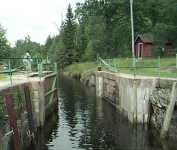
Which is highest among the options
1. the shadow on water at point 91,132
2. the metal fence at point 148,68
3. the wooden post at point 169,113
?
the metal fence at point 148,68

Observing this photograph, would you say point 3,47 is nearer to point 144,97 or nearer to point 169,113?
point 144,97

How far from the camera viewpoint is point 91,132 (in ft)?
73.9

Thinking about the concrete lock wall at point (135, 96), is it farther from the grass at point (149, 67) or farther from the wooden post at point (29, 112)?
the wooden post at point (29, 112)

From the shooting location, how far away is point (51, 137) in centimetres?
2167

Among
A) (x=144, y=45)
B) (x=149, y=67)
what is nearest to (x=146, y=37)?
(x=144, y=45)

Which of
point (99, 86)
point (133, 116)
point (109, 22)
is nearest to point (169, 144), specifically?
point (133, 116)

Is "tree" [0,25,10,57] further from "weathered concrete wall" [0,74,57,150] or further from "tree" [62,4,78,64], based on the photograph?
"weathered concrete wall" [0,74,57,150]

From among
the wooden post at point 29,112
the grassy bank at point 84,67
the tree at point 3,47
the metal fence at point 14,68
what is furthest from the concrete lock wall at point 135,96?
the grassy bank at point 84,67

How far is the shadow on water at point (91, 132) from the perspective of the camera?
1948 centimetres

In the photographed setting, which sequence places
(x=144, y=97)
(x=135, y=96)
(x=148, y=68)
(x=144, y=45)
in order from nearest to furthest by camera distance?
(x=144, y=97) < (x=135, y=96) < (x=148, y=68) < (x=144, y=45)

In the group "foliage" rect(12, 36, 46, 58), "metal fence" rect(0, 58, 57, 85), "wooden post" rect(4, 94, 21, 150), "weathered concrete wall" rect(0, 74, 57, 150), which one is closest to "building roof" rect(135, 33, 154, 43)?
"metal fence" rect(0, 58, 57, 85)

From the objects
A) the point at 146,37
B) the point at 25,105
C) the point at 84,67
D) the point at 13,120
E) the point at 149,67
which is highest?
the point at 146,37

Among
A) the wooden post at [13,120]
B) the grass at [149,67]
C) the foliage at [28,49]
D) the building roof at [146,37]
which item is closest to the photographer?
the wooden post at [13,120]

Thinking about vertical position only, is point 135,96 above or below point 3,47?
below
